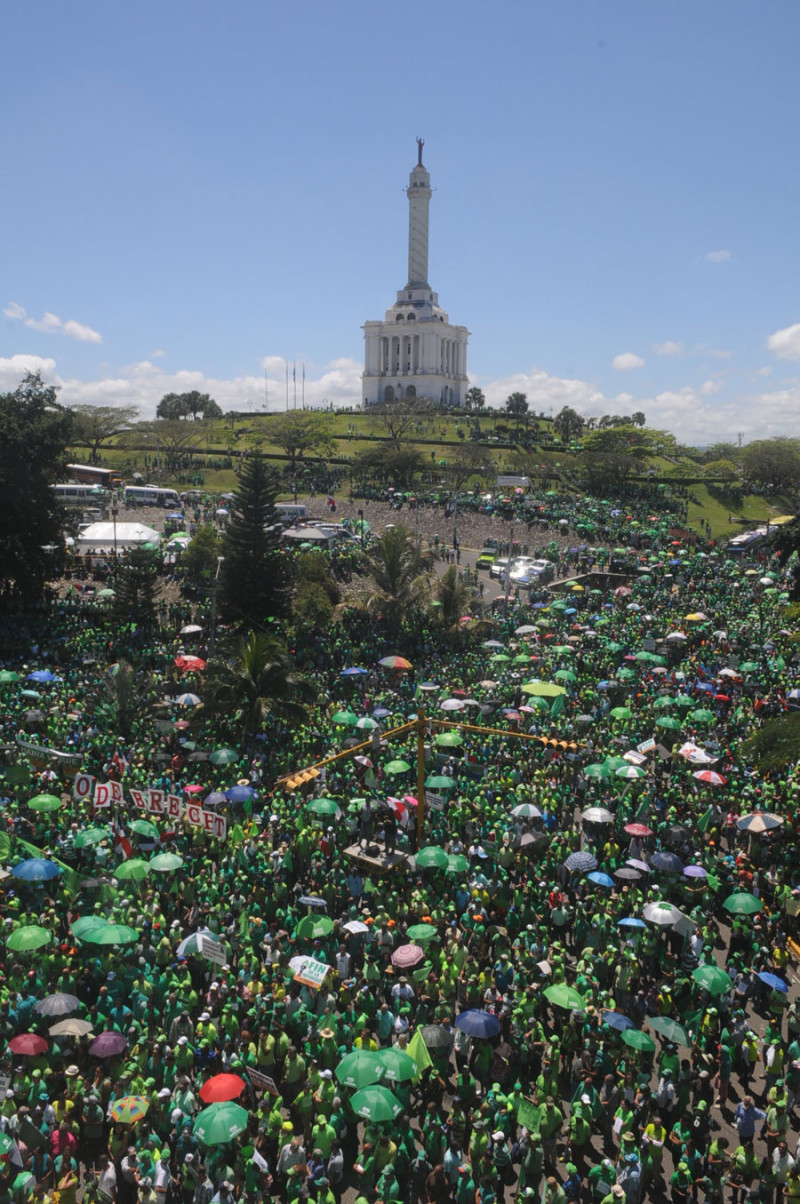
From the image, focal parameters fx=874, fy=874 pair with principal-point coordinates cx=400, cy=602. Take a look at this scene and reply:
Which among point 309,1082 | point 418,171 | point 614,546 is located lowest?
point 309,1082

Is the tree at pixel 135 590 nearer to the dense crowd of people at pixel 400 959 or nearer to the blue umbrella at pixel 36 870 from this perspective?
the dense crowd of people at pixel 400 959

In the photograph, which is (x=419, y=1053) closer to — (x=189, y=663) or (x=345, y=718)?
(x=345, y=718)

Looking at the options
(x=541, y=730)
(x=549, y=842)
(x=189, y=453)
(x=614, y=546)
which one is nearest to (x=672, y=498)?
(x=614, y=546)

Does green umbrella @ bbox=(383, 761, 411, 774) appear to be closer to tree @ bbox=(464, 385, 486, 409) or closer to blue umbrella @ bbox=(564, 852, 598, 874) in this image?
blue umbrella @ bbox=(564, 852, 598, 874)

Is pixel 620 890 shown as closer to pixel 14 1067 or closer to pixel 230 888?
pixel 230 888

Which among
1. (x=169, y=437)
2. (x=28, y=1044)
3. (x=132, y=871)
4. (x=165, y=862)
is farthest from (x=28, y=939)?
(x=169, y=437)
